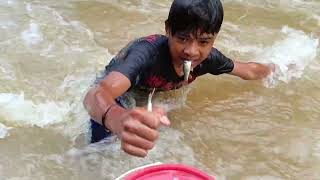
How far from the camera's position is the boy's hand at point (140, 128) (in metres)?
1.69

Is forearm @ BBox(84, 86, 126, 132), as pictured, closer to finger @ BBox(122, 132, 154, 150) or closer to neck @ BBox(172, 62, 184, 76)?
finger @ BBox(122, 132, 154, 150)

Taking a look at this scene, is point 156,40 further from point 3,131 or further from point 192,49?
point 3,131

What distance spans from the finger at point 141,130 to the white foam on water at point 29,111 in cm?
165

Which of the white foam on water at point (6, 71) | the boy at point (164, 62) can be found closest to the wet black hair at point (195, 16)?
the boy at point (164, 62)

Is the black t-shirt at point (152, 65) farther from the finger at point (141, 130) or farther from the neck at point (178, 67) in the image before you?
the finger at point (141, 130)

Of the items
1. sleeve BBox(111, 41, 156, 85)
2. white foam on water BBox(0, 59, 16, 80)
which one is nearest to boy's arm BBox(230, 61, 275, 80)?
sleeve BBox(111, 41, 156, 85)

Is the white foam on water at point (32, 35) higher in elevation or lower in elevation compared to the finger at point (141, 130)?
lower

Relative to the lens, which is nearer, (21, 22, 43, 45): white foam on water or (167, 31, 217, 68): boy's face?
(167, 31, 217, 68): boy's face

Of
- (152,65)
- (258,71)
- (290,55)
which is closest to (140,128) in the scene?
(152,65)

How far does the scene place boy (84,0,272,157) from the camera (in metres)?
2.32

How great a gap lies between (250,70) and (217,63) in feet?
1.30

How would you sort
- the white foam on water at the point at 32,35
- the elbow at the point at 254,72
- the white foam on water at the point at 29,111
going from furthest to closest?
the white foam on water at the point at 32,35 → the elbow at the point at 254,72 → the white foam on water at the point at 29,111

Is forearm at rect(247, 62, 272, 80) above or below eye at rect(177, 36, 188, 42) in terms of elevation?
below

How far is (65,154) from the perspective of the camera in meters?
3.03
